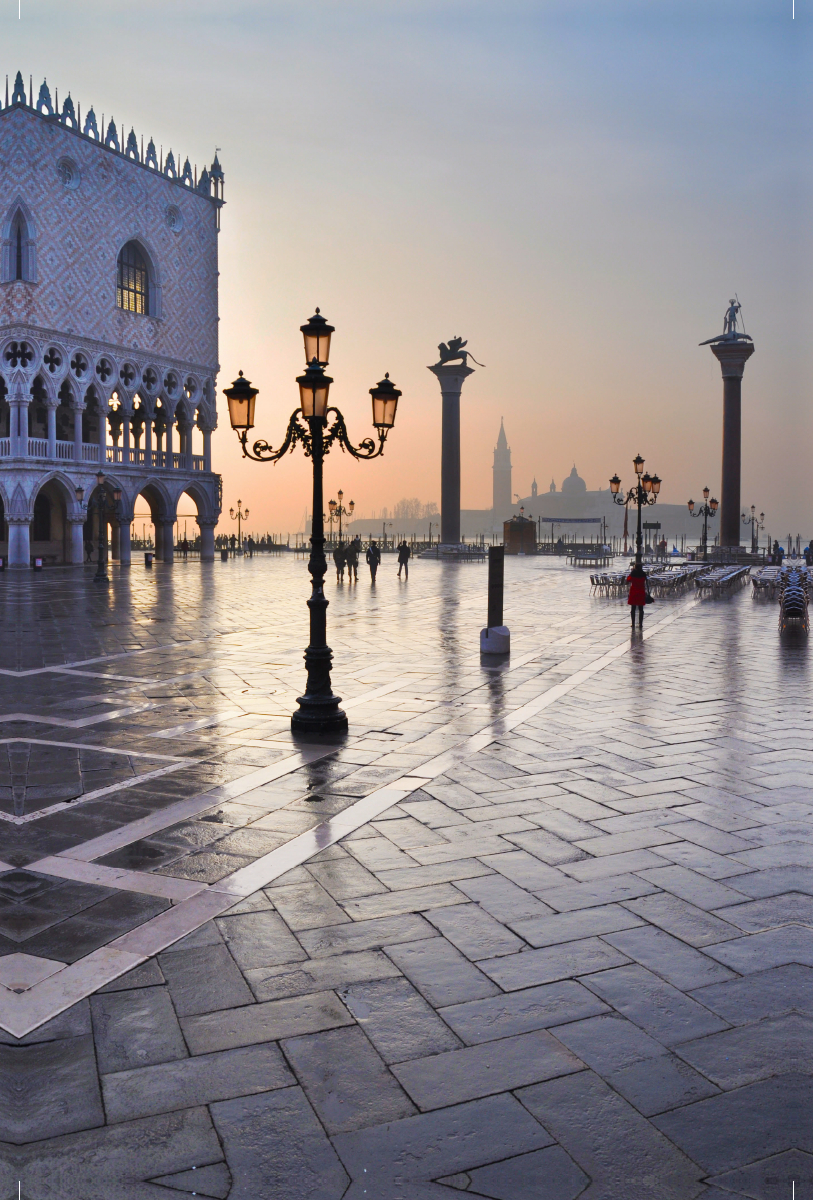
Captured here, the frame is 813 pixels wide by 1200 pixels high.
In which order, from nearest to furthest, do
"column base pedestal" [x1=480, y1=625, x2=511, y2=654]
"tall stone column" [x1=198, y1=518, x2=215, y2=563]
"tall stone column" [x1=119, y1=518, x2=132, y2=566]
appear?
"column base pedestal" [x1=480, y1=625, x2=511, y2=654] < "tall stone column" [x1=119, y1=518, x2=132, y2=566] < "tall stone column" [x1=198, y1=518, x2=215, y2=563]

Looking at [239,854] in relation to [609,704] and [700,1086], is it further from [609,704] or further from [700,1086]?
[609,704]

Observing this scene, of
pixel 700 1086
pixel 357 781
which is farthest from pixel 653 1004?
pixel 357 781

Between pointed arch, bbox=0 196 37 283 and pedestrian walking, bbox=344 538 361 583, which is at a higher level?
pointed arch, bbox=0 196 37 283

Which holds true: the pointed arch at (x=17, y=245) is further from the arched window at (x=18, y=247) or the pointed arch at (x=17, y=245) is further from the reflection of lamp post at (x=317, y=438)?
the reflection of lamp post at (x=317, y=438)

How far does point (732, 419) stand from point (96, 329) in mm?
24902

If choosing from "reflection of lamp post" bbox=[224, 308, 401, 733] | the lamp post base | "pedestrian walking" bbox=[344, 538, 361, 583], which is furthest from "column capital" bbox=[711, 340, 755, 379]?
the lamp post base

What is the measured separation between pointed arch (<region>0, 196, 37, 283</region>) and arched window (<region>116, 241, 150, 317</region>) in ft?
14.8

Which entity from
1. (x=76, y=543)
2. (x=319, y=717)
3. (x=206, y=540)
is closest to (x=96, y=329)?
(x=76, y=543)

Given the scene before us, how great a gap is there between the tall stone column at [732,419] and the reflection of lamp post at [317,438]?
30925mm

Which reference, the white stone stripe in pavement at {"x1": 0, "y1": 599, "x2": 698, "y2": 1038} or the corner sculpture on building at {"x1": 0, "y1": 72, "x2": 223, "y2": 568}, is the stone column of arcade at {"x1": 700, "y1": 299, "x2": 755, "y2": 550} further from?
the white stone stripe in pavement at {"x1": 0, "y1": 599, "x2": 698, "y2": 1038}

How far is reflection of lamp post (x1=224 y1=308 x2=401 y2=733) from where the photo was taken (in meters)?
6.66

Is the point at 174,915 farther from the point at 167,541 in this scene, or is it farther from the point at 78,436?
the point at 167,541

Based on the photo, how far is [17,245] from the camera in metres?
31.1

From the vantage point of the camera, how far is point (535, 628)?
13859 millimetres
